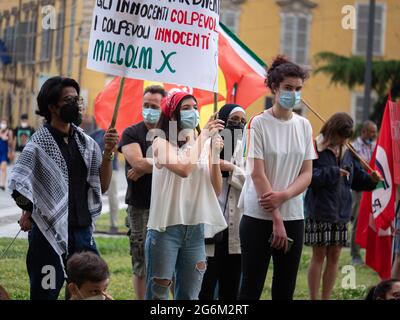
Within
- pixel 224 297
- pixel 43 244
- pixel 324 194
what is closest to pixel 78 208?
pixel 43 244

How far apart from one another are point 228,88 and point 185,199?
350 cm

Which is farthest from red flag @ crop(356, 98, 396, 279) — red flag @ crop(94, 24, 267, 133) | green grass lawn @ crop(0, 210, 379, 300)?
red flag @ crop(94, 24, 267, 133)

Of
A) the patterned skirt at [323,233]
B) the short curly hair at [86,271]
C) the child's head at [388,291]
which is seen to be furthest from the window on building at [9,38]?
the child's head at [388,291]

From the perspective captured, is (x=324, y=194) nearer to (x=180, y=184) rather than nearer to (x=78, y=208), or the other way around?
(x=180, y=184)

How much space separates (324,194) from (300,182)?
2.26 meters

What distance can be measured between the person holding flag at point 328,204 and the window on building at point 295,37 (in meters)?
33.5

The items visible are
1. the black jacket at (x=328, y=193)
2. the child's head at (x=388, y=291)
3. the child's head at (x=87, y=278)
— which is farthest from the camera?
the black jacket at (x=328, y=193)

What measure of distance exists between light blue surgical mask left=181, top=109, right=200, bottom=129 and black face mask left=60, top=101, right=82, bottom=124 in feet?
2.48

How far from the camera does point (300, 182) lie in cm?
683

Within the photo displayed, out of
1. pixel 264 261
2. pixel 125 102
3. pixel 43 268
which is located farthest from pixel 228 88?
pixel 43 268

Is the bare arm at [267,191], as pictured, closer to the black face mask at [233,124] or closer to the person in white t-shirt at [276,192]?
the person in white t-shirt at [276,192]

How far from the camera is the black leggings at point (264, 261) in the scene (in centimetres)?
674

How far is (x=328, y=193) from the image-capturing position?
29.7 ft

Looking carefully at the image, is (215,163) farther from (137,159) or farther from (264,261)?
(137,159)
